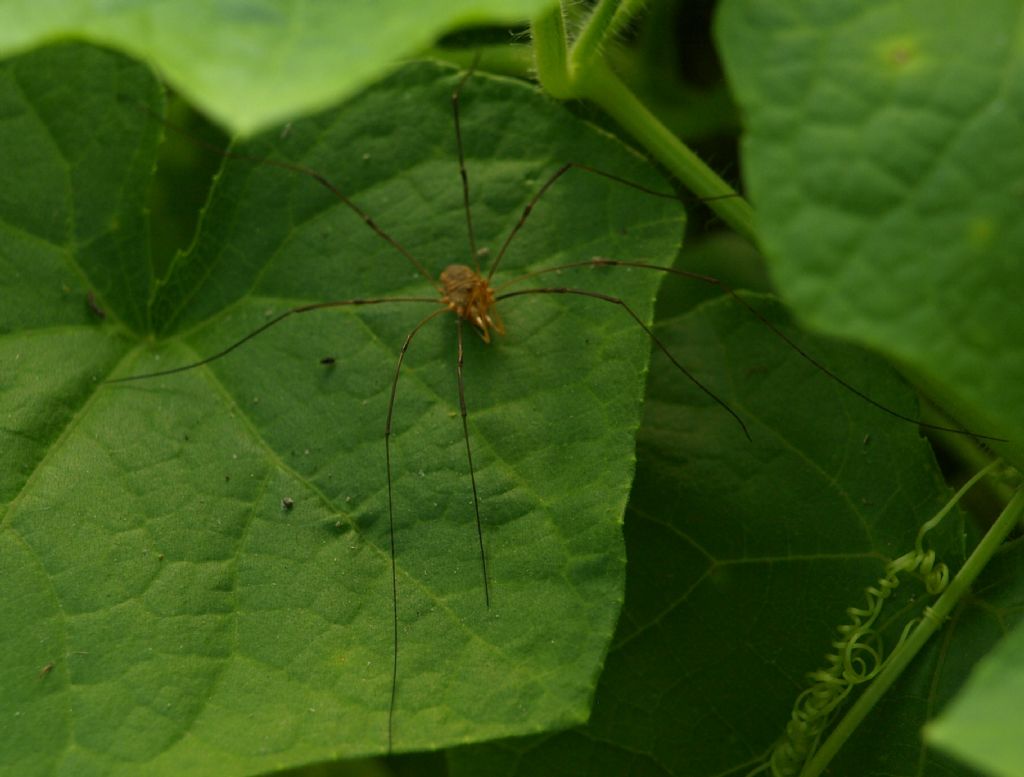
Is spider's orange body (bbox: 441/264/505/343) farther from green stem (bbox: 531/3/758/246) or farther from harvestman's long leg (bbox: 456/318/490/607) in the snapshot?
green stem (bbox: 531/3/758/246)

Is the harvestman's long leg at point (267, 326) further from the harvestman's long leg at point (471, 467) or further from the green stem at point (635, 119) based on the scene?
the green stem at point (635, 119)

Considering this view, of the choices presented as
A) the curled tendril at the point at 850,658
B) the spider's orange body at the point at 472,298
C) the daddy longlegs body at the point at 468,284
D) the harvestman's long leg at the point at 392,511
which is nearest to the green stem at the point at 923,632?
the curled tendril at the point at 850,658

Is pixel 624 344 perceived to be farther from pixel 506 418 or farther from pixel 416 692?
pixel 416 692

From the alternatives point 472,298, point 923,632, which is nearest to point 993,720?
point 923,632

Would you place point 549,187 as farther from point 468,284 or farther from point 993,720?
point 993,720

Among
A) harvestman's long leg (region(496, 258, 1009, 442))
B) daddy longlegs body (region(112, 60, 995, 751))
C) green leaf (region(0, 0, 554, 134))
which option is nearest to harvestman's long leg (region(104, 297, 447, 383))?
daddy longlegs body (region(112, 60, 995, 751))

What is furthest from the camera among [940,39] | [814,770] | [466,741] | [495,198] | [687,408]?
[687,408]

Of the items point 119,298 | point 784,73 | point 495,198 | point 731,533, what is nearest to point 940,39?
point 784,73
